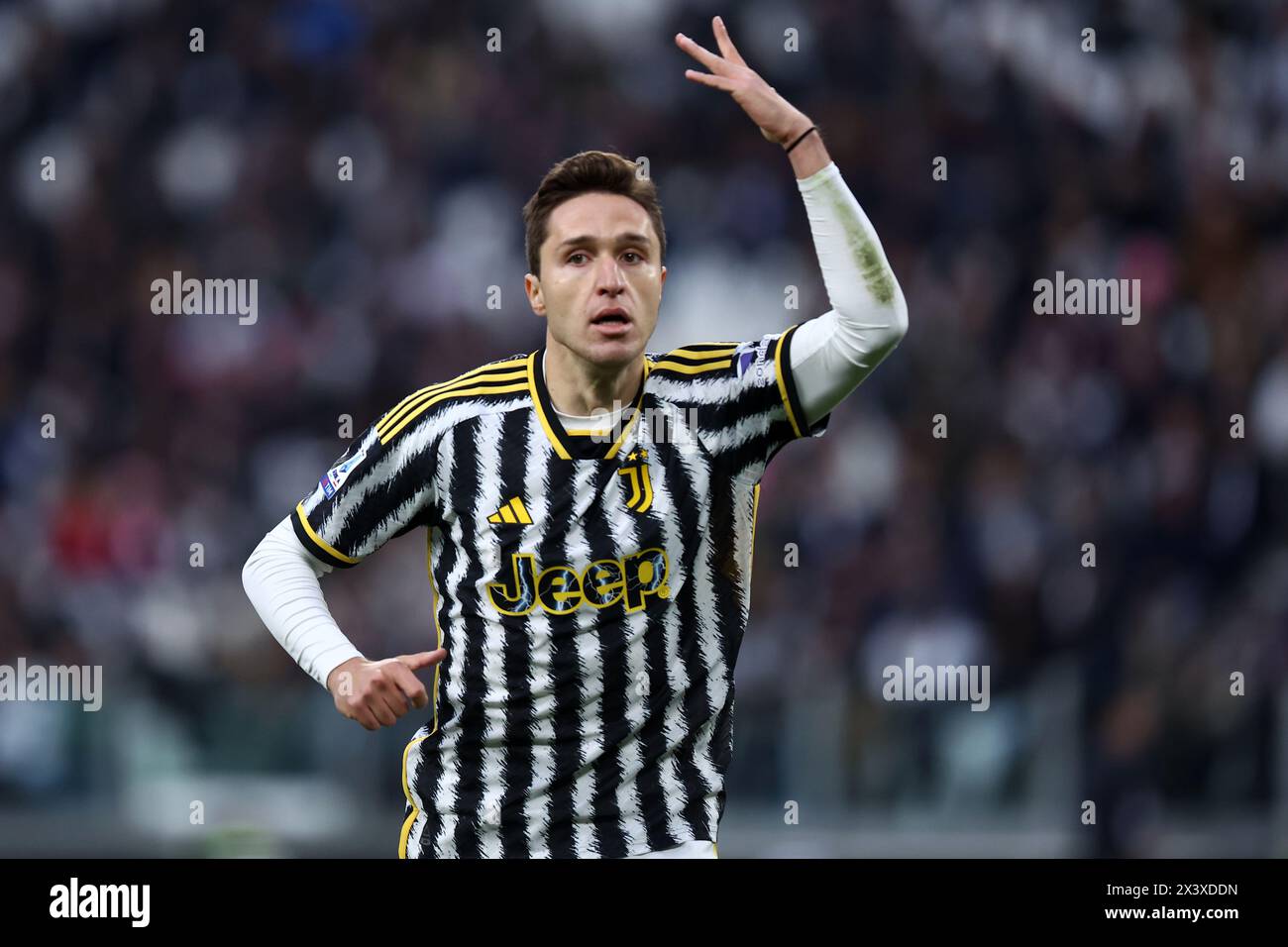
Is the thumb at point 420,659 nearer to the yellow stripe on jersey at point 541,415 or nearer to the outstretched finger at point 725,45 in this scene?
the yellow stripe on jersey at point 541,415

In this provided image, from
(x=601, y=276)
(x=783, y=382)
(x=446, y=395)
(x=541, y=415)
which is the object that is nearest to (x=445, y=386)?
(x=446, y=395)

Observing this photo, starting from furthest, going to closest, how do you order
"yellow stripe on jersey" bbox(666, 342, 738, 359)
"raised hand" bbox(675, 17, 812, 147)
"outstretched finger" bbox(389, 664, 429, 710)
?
"yellow stripe on jersey" bbox(666, 342, 738, 359), "raised hand" bbox(675, 17, 812, 147), "outstretched finger" bbox(389, 664, 429, 710)

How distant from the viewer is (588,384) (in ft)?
12.4

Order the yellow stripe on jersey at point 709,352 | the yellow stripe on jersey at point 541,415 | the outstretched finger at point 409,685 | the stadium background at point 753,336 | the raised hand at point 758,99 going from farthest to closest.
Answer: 1. the stadium background at point 753,336
2. the yellow stripe on jersey at point 709,352
3. the yellow stripe on jersey at point 541,415
4. the raised hand at point 758,99
5. the outstretched finger at point 409,685

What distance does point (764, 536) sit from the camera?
8.21m

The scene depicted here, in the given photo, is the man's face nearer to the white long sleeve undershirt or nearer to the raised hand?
the white long sleeve undershirt

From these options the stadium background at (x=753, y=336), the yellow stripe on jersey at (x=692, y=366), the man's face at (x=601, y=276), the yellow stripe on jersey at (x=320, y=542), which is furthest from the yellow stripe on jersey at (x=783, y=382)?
the stadium background at (x=753, y=336)

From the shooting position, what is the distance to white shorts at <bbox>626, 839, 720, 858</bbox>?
3.61 metres

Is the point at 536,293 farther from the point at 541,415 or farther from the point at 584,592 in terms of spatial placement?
the point at 584,592

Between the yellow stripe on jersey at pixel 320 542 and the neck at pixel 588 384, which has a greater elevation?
the neck at pixel 588 384

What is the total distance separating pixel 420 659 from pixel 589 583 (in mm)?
394

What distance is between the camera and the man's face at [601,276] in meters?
3.66

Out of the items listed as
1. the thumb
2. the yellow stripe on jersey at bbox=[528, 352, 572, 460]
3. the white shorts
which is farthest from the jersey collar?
the white shorts

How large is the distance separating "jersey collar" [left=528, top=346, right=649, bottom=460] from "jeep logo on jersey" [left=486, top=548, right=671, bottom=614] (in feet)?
0.79
